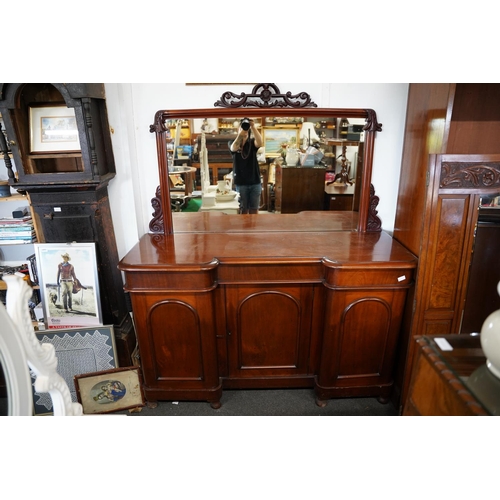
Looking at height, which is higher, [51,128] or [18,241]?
[51,128]

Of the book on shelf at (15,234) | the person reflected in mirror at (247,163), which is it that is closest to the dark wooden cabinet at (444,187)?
the person reflected in mirror at (247,163)

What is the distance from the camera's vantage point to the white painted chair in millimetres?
770

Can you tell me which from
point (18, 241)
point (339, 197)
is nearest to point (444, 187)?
point (339, 197)

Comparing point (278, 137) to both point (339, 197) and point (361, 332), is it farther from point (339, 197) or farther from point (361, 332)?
point (361, 332)

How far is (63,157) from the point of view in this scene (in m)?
1.90

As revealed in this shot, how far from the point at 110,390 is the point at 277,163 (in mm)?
1653

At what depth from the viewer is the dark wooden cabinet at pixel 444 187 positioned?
1.57m

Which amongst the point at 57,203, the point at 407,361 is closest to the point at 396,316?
the point at 407,361

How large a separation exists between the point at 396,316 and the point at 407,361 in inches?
9.4

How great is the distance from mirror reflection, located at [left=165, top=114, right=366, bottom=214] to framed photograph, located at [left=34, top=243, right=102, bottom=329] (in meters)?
0.62

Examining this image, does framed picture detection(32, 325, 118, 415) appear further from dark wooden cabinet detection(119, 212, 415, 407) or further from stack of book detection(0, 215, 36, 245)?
stack of book detection(0, 215, 36, 245)

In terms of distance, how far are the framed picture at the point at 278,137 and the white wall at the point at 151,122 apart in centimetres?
22

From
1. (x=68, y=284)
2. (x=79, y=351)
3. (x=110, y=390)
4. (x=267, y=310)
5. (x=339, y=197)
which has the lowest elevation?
(x=110, y=390)

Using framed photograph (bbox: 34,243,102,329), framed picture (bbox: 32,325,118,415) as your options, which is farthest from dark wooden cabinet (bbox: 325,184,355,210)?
framed picture (bbox: 32,325,118,415)
